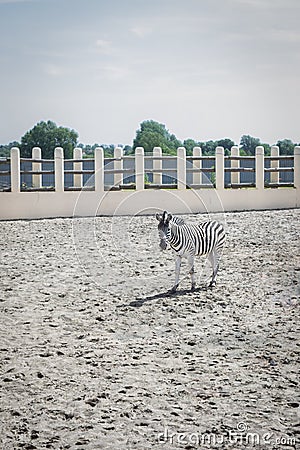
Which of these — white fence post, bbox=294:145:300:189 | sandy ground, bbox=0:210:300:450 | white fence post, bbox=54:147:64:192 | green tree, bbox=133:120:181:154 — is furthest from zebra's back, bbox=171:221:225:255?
green tree, bbox=133:120:181:154

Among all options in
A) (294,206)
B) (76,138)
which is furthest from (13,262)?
(76,138)

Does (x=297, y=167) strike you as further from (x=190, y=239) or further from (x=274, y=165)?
(x=190, y=239)

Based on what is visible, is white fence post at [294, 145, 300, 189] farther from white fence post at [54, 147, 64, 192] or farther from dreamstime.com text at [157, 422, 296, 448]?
dreamstime.com text at [157, 422, 296, 448]

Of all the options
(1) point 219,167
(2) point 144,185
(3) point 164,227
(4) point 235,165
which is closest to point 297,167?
(4) point 235,165

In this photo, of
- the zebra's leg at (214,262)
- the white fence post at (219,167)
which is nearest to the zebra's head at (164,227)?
the zebra's leg at (214,262)

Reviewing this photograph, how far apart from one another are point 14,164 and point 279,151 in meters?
4.10

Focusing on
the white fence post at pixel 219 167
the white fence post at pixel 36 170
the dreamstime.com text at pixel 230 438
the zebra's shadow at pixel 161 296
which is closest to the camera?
the dreamstime.com text at pixel 230 438

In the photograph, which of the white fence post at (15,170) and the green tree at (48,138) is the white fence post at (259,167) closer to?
the white fence post at (15,170)

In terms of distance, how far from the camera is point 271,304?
4.59 m

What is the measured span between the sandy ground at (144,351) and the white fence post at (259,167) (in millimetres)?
3735

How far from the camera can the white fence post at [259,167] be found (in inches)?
400

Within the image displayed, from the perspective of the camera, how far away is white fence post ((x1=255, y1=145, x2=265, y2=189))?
10148mm

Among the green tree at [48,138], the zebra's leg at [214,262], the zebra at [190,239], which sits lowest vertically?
the zebra's leg at [214,262]

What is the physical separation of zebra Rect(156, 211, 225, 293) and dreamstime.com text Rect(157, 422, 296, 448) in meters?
2.15
